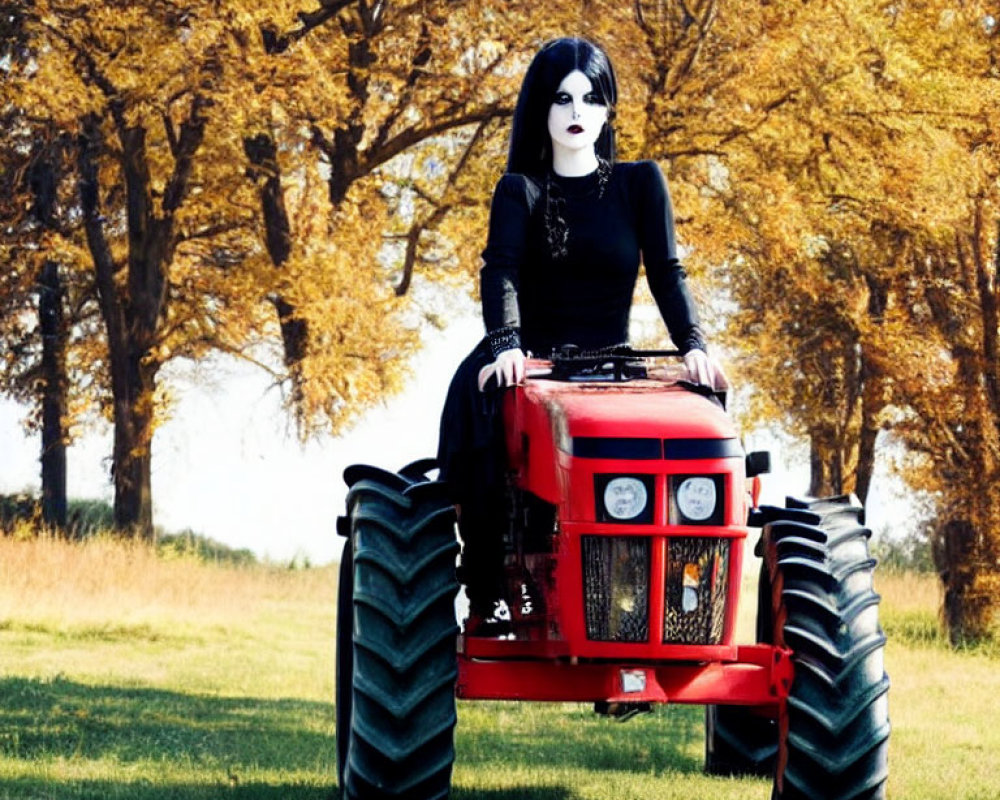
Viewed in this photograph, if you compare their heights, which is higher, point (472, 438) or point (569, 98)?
point (569, 98)

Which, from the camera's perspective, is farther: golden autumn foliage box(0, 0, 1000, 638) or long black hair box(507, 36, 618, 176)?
golden autumn foliage box(0, 0, 1000, 638)

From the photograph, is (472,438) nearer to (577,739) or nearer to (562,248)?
(562,248)

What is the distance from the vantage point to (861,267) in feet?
68.9

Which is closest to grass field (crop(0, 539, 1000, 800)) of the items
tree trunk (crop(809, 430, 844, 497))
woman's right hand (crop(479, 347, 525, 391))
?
tree trunk (crop(809, 430, 844, 497))

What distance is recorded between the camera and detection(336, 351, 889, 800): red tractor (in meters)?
5.73

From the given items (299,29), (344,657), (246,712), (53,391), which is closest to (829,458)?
(299,29)

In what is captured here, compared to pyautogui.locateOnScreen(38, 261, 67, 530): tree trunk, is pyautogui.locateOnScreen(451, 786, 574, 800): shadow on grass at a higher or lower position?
lower

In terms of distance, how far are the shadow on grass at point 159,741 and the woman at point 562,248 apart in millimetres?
1829

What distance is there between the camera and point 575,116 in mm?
6918

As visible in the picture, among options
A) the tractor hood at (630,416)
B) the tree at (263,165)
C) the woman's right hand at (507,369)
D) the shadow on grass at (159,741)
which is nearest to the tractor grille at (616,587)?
the tractor hood at (630,416)

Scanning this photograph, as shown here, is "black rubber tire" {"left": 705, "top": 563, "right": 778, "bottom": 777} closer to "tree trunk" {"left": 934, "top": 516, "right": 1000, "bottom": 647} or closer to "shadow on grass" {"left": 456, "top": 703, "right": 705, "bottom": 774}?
"shadow on grass" {"left": 456, "top": 703, "right": 705, "bottom": 774}

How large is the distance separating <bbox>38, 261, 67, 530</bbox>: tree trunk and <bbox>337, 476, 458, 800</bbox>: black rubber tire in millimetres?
20543

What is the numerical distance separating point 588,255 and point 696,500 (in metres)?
1.44

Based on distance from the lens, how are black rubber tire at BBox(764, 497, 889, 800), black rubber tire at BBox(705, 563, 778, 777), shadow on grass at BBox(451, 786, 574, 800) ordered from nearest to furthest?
black rubber tire at BBox(764, 497, 889, 800) → shadow on grass at BBox(451, 786, 574, 800) → black rubber tire at BBox(705, 563, 778, 777)
